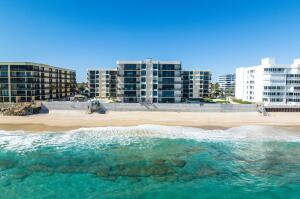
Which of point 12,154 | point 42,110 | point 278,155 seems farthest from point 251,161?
point 42,110

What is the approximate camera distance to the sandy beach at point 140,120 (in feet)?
191

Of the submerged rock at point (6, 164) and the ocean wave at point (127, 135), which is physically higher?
the ocean wave at point (127, 135)

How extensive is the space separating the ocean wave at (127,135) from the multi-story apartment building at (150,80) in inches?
983

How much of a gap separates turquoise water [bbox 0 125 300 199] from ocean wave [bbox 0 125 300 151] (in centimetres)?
18

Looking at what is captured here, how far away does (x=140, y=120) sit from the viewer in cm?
6300

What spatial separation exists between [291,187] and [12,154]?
37.6 meters

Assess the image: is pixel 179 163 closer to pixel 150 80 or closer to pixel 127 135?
pixel 127 135

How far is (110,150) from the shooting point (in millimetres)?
39531

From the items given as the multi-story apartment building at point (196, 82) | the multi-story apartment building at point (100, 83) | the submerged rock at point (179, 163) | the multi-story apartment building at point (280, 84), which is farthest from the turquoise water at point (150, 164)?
the multi-story apartment building at point (100, 83)

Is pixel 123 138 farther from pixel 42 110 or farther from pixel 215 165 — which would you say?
pixel 42 110

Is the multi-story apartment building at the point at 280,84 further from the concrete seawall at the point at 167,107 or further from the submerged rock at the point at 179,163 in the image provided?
the submerged rock at the point at 179,163

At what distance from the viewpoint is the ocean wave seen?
1727 inches

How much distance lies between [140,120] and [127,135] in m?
13.3

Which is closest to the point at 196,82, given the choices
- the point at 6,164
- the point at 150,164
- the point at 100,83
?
the point at 100,83
